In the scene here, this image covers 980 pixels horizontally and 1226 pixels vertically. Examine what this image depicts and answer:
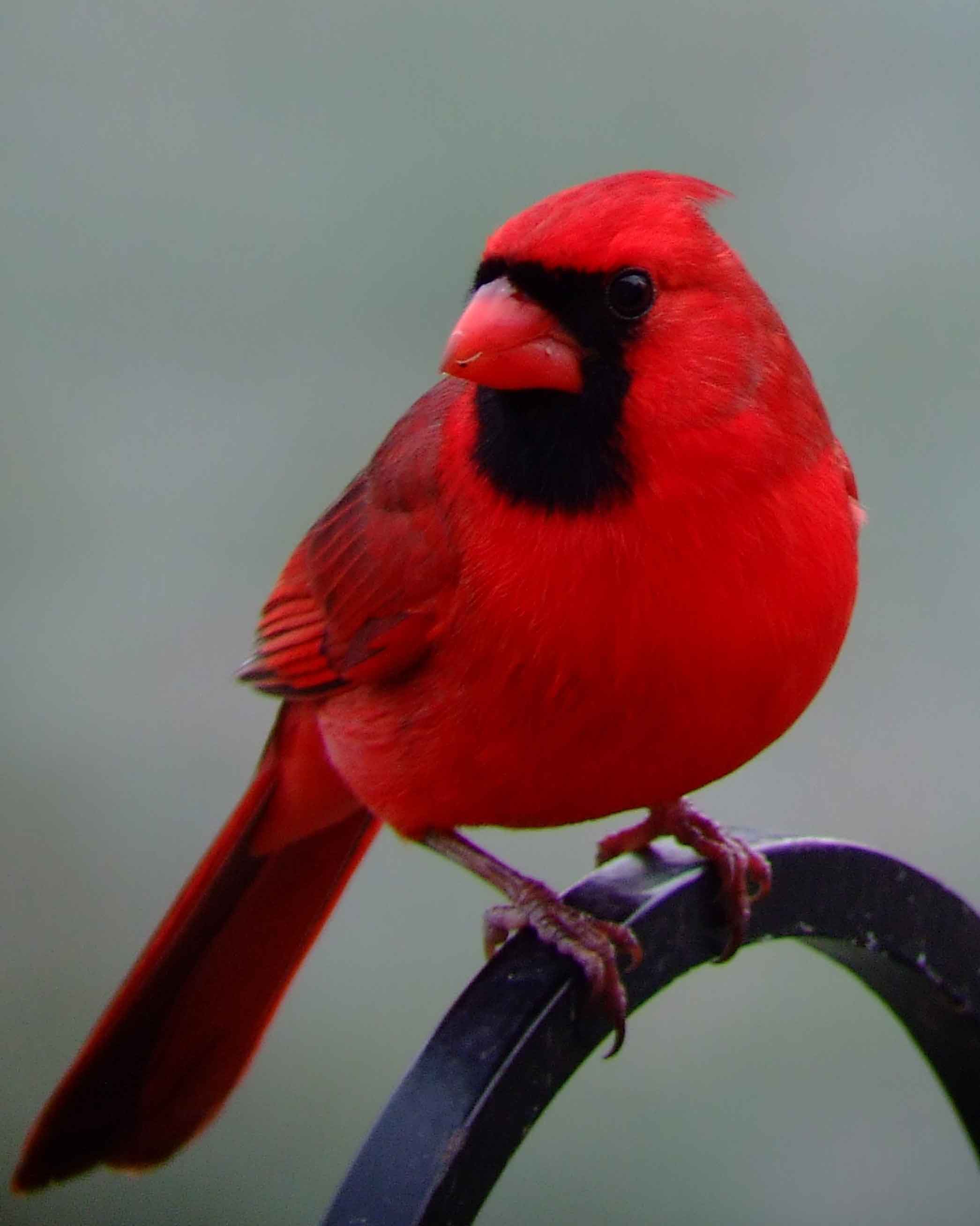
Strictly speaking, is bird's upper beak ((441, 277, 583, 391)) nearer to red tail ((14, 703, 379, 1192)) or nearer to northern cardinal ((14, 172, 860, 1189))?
northern cardinal ((14, 172, 860, 1189))


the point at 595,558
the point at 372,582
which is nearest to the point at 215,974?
the point at 372,582

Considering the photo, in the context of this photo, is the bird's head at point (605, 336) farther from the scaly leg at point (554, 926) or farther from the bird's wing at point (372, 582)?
the scaly leg at point (554, 926)

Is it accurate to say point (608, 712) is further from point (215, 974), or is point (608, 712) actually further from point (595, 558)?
point (215, 974)

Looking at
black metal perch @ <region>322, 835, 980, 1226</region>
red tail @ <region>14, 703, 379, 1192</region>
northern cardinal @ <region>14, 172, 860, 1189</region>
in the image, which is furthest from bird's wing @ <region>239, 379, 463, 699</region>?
black metal perch @ <region>322, 835, 980, 1226</region>

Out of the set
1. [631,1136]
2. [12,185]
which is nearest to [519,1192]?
[631,1136]

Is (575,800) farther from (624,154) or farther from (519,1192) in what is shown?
(624,154)

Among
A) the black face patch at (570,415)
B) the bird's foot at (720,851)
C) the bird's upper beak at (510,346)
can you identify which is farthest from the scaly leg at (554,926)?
the bird's upper beak at (510,346)
